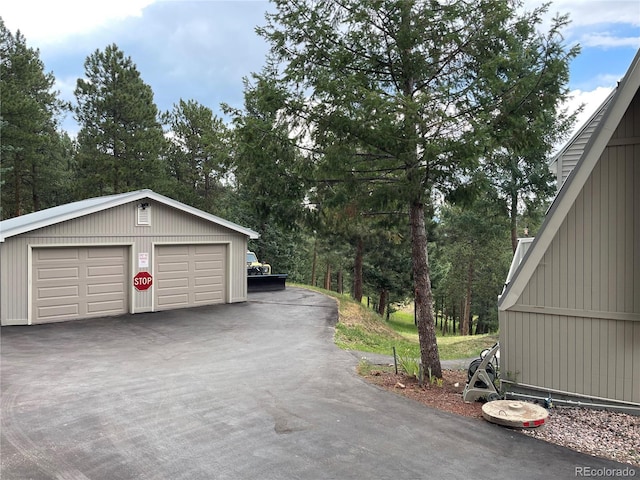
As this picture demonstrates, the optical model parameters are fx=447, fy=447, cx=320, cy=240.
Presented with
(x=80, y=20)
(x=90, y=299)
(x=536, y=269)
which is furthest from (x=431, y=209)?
(x=80, y=20)

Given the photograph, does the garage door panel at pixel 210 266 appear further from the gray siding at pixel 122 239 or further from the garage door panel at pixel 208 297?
the garage door panel at pixel 208 297

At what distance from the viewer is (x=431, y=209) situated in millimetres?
8695

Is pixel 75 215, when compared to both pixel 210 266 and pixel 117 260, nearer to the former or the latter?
pixel 117 260

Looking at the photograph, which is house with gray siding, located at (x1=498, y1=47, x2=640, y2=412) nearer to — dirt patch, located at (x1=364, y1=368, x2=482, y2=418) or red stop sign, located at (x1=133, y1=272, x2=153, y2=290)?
dirt patch, located at (x1=364, y1=368, x2=482, y2=418)

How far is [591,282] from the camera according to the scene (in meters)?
5.85

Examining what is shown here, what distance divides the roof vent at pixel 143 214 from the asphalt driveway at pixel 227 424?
4775mm

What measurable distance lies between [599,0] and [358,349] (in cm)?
801

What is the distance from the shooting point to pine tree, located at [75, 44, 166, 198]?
25.0 meters

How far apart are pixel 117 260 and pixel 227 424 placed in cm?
914

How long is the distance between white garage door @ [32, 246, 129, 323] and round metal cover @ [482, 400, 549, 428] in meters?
10.7

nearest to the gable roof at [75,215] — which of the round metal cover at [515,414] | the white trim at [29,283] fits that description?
the white trim at [29,283]

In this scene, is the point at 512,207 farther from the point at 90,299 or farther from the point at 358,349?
the point at 90,299

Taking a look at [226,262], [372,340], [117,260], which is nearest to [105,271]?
[117,260]

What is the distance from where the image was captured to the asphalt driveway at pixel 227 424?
14.0ft
